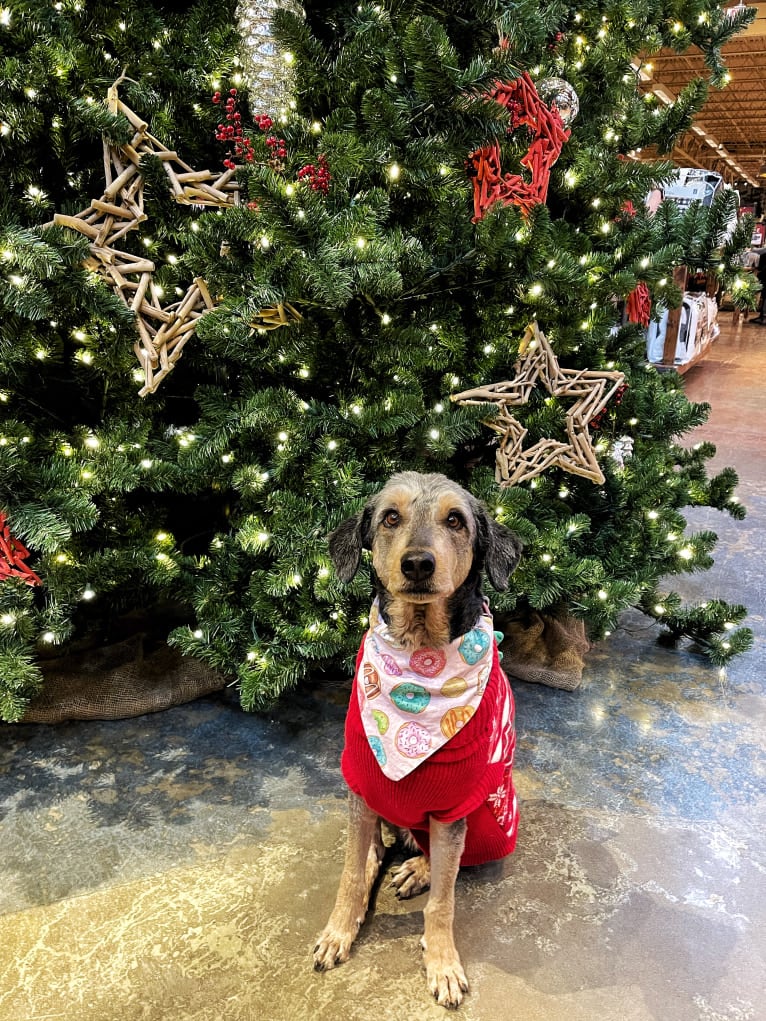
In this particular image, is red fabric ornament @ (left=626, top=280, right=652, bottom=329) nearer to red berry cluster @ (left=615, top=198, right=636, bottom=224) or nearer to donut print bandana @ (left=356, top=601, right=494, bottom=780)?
red berry cluster @ (left=615, top=198, right=636, bottom=224)

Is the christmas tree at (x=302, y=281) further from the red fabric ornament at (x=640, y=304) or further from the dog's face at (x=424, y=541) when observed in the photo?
the dog's face at (x=424, y=541)

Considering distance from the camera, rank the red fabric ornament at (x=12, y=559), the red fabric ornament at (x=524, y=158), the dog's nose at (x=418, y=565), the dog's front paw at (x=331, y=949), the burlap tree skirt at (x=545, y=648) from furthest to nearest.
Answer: the burlap tree skirt at (x=545, y=648) → the red fabric ornament at (x=524, y=158) → the red fabric ornament at (x=12, y=559) → the dog's front paw at (x=331, y=949) → the dog's nose at (x=418, y=565)

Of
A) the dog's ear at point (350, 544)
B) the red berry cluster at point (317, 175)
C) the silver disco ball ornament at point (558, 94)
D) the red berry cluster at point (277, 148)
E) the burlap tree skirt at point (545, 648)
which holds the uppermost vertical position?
the silver disco ball ornament at point (558, 94)

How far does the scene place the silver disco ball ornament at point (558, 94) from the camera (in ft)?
7.63

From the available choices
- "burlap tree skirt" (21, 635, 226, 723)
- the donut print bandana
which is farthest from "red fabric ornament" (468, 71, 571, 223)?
"burlap tree skirt" (21, 635, 226, 723)

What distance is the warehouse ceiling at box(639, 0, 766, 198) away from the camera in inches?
470

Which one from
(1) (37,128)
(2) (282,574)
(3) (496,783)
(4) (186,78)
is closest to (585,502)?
(2) (282,574)

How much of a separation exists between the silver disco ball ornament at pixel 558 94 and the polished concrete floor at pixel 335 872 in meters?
2.06

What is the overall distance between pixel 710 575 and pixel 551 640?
128 cm

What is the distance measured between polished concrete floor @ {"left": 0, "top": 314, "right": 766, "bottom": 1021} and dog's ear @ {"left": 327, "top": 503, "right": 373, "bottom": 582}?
812 millimetres

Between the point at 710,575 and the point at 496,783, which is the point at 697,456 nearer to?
the point at 710,575

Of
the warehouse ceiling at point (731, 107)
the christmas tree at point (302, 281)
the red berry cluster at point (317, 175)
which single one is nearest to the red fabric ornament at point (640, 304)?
the christmas tree at point (302, 281)

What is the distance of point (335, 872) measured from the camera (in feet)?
6.18

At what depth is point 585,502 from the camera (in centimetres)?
304
